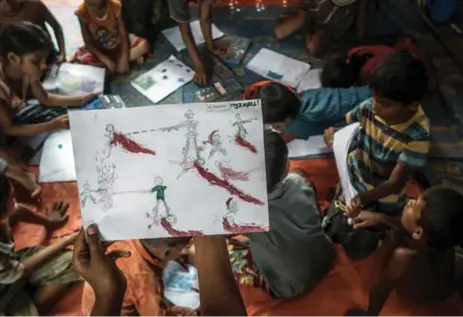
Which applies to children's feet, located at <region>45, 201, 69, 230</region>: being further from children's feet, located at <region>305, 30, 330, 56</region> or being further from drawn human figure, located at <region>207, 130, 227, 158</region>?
children's feet, located at <region>305, 30, 330, 56</region>

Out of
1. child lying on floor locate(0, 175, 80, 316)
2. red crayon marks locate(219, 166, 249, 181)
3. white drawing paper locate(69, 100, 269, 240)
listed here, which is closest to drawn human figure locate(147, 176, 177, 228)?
white drawing paper locate(69, 100, 269, 240)

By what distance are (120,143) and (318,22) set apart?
1719mm

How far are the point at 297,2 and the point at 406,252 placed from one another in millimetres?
1470

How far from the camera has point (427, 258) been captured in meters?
1.42

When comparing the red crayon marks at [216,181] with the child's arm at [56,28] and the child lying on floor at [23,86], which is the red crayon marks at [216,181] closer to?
the child lying on floor at [23,86]

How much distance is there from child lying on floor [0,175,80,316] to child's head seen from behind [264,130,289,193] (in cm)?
63

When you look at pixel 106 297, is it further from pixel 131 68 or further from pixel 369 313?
pixel 131 68

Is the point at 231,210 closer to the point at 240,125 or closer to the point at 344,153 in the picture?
the point at 240,125

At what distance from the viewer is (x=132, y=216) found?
92cm

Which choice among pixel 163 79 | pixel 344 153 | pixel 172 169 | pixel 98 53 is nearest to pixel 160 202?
pixel 172 169

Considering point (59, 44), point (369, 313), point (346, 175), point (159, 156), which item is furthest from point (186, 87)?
point (159, 156)

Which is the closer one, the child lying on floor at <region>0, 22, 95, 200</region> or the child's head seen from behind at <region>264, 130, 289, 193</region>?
the child's head seen from behind at <region>264, 130, 289, 193</region>

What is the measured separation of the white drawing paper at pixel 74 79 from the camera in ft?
7.22

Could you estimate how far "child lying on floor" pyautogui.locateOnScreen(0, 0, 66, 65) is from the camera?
203 centimetres
